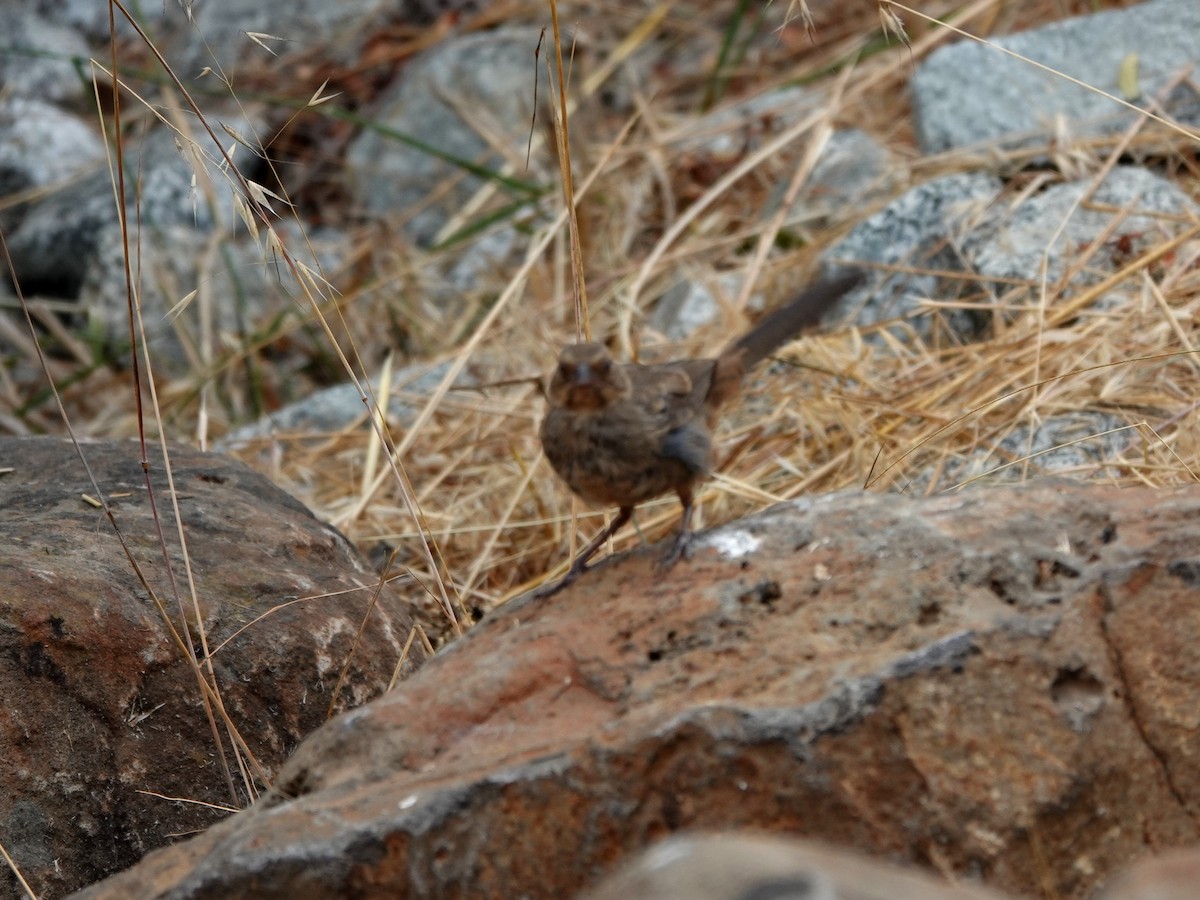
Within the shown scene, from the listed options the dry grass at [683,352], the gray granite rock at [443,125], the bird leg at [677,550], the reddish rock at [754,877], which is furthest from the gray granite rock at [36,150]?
the reddish rock at [754,877]

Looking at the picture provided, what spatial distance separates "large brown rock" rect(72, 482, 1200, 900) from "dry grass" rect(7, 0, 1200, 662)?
3.06ft

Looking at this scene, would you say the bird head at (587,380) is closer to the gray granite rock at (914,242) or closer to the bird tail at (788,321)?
the bird tail at (788,321)

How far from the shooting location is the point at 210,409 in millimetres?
6918

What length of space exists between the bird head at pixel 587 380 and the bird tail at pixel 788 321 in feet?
1.47

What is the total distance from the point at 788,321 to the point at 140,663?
161 centimetres

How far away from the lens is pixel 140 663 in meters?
2.98

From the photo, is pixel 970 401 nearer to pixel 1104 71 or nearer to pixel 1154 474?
pixel 1154 474

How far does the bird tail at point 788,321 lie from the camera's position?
3.32 metres

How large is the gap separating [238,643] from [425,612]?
126cm

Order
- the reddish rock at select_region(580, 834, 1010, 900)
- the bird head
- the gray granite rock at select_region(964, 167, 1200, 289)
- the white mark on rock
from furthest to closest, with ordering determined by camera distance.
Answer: the gray granite rock at select_region(964, 167, 1200, 289)
the bird head
the white mark on rock
the reddish rock at select_region(580, 834, 1010, 900)

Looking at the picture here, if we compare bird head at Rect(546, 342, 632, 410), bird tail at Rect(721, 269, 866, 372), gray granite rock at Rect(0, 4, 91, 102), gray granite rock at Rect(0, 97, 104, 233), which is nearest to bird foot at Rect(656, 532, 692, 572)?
bird head at Rect(546, 342, 632, 410)

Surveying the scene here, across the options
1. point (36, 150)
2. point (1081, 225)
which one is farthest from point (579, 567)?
point (36, 150)

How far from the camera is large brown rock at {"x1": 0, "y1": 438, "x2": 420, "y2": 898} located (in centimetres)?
287

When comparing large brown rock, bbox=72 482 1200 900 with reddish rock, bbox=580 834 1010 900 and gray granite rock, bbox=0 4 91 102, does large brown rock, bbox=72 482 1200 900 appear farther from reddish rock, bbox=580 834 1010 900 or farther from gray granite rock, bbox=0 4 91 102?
gray granite rock, bbox=0 4 91 102
